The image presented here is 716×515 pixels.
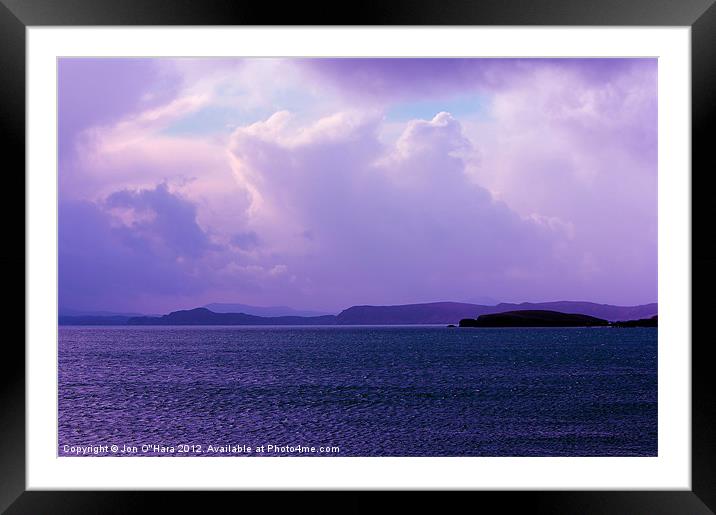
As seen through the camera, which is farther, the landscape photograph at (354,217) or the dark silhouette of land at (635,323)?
the landscape photograph at (354,217)

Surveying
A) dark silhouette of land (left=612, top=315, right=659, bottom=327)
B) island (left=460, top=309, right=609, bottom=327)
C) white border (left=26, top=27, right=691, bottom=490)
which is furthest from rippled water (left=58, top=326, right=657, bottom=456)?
white border (left=26, top=27, right=691, bottom=490)

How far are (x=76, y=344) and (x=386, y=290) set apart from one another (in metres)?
16.2

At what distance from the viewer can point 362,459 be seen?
6.29ft

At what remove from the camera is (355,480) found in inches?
73.7

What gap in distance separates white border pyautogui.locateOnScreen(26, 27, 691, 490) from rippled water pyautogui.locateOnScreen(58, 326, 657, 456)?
668 inches

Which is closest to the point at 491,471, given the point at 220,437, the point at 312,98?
the point at 220,437

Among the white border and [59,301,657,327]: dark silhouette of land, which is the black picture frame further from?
[59,301,657,327]: dark silhouette of land

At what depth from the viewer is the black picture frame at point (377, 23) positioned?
1.80 meters

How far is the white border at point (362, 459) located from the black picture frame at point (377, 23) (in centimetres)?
3

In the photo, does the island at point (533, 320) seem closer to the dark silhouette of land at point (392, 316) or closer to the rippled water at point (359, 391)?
the dark silhouette of land at point (392, 316)

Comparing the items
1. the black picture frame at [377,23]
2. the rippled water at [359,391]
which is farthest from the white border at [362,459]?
the rippled water at [359,391]

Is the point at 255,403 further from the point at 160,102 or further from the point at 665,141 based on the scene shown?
the point at 665,141

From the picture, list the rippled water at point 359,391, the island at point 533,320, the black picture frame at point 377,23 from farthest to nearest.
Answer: the island at point 533,320, the rippled water at point 359,391, the black picture frame at point 377,23

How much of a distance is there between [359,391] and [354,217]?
12380 mm
